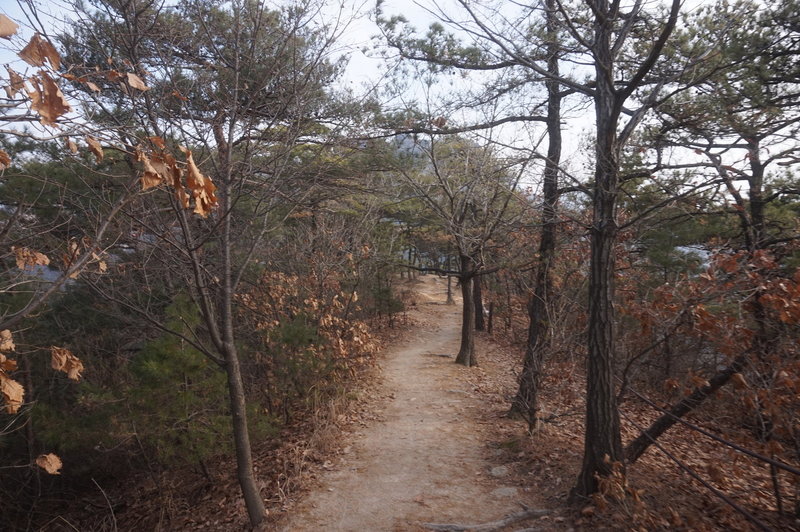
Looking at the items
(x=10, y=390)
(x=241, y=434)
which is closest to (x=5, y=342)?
(x=10, y=390)

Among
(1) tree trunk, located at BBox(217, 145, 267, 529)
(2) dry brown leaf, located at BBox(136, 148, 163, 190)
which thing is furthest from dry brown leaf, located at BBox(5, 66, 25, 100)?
(1) tree trunk, located at BBox(217, 145, 267, 529)

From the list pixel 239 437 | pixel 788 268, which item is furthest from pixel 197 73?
pixel 788 268

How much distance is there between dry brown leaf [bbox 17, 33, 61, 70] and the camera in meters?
1.63

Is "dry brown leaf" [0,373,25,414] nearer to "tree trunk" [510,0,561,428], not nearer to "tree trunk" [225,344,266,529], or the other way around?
"tree trunk" [225,344,266,529]

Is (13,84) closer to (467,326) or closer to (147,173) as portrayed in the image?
(147,173)

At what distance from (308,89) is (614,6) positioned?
3145 mm

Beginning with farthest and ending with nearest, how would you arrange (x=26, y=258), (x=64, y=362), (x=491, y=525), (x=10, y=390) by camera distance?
(x=491, y=525) < (x=26, y=258) < (x=64, y=362) < (x=10, y=390)

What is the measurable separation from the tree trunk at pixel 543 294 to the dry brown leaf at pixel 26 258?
5.68m

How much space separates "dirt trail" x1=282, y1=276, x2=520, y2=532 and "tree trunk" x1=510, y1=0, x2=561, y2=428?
0.87m

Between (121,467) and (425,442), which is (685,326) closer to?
(425,442)

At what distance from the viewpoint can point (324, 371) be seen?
7.81 m

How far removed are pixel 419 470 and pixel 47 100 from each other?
17.8 ft

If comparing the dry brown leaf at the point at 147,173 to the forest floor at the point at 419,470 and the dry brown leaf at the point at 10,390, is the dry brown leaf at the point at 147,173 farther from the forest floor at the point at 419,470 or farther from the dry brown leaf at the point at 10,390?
the forest floor at the point at 419,470

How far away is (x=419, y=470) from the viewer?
570 centimetres
